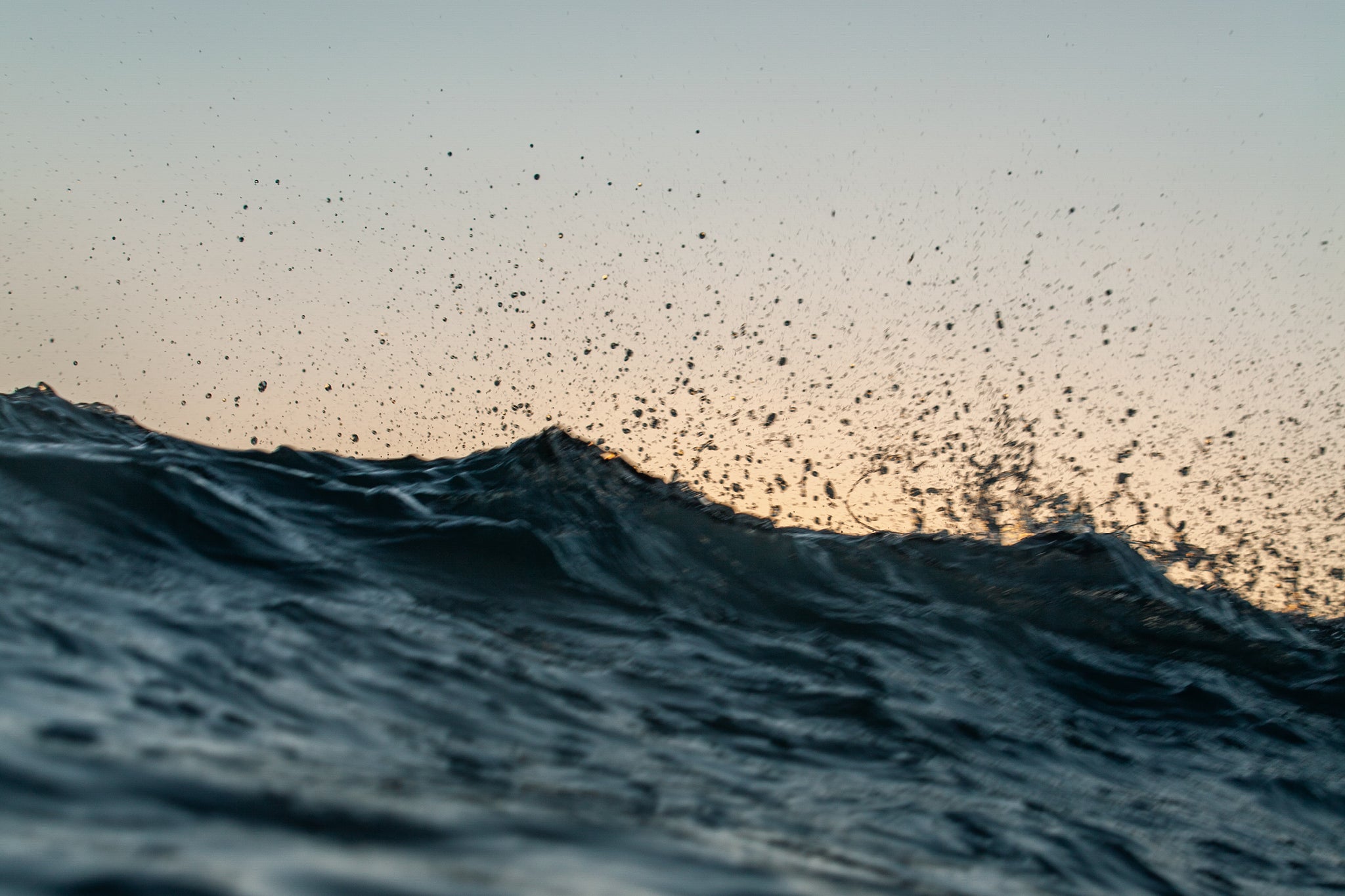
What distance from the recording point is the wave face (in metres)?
2.10

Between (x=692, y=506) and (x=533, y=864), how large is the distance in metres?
7.23

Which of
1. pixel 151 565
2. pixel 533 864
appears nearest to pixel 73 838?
pixel 533 864

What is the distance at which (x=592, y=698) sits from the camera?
13.2ft

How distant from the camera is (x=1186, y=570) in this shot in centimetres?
997

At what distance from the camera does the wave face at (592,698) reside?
6.88ft

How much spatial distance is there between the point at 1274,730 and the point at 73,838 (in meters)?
6.81

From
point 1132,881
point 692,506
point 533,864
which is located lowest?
point 1132,881

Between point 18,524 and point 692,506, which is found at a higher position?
point 692,506

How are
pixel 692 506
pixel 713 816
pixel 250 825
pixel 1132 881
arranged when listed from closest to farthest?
pixel 250 825, pixel 713 816, pixel 1132 881, pixel 692 506

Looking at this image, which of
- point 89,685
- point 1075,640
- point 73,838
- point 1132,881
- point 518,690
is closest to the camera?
point 73,838

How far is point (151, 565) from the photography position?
516cm

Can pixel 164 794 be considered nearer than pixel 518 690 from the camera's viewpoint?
Yes

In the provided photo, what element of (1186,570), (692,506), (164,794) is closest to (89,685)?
(164,794)

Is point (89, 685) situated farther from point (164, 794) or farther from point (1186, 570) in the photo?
point (1186, 570)
